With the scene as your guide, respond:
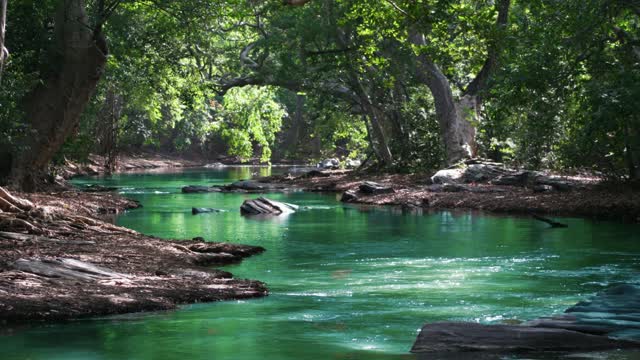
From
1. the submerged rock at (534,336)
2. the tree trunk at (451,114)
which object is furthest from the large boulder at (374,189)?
the submerged rock at (534,336)

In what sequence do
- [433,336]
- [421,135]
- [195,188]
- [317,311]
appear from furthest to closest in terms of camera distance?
[421,135]
[195,188]
[317,311]
[433,336]

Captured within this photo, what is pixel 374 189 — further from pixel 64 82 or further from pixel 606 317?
pixel 606 317

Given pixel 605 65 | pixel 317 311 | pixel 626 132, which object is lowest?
pixel 317 311

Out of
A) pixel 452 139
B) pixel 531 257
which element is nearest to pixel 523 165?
pixel 452 139

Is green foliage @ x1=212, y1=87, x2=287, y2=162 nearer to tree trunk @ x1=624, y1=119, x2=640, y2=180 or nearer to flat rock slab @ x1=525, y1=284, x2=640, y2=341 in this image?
tree trunk @ x1=624, y1=119, x2=640, y2=180

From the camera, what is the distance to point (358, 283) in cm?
1530

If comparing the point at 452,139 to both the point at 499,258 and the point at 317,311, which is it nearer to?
the point at 499,258

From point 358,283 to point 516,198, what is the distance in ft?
51.3

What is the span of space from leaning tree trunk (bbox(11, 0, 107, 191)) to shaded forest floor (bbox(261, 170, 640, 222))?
11.7m

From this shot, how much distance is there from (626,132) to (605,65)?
6.17ft

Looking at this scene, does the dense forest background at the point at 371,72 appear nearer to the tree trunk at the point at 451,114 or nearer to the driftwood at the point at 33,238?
the tree trunk at the point at 451,114

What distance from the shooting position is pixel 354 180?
1734 inches

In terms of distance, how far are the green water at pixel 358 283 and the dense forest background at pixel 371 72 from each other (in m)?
3.35

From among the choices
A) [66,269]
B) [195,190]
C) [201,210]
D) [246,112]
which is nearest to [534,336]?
[66,269]
